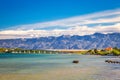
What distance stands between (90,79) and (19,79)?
16.0 m

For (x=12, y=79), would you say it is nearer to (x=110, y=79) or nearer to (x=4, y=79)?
(x=4, y=79)

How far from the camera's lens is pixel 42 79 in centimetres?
6556

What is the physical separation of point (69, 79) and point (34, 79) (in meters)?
8.07

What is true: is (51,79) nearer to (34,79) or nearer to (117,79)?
(34,79)

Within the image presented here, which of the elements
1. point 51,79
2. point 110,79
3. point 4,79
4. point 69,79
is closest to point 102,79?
point 110,79

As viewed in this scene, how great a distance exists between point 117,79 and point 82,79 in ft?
25.2

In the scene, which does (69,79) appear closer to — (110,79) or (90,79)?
(90,79)

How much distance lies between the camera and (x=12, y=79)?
65.4 meters

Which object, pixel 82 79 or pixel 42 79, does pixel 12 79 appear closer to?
pixel 42 79

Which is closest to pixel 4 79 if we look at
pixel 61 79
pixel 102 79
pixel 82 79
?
pixel 61 79

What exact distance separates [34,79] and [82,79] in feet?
36.1

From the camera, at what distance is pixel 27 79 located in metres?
65.0

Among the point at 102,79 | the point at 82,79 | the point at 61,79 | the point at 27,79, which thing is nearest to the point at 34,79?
the point at 27,79

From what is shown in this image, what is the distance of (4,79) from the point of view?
6556 centimetres
